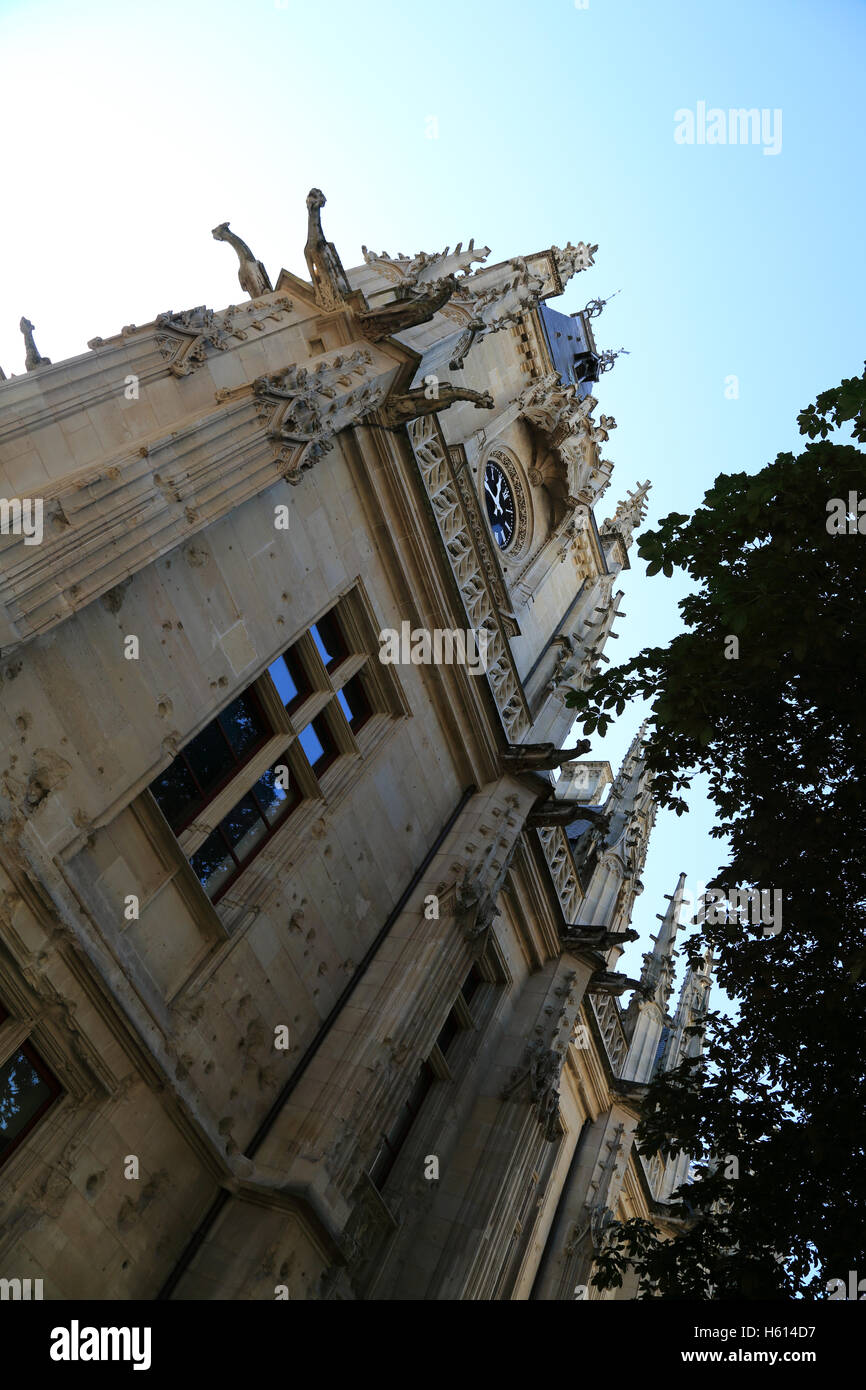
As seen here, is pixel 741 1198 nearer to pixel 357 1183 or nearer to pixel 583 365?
pixel 357 1183

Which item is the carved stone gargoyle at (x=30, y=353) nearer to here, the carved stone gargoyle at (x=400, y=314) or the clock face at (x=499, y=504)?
the carved stone gargoyle at (x=400, y=314)

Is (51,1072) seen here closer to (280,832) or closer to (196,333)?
(280,832)

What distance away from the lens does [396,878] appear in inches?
580

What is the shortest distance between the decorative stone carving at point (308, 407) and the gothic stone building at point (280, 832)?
52 mm

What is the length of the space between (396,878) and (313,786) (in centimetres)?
241

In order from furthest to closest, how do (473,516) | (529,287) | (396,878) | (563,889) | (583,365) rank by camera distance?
1. (583,365)
2. (529,287)
3. (563,889)
4. (473,516)
5. (396,878)

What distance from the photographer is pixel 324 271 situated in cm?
1559

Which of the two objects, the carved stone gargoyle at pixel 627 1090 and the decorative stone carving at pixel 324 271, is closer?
the decorative stone carving at pixel 324 271

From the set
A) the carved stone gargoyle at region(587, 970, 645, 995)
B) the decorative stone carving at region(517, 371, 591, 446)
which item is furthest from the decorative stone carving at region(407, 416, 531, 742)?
the decorative stone carving at region(517, 371, 591, 446)

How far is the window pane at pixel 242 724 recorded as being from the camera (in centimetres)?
1210

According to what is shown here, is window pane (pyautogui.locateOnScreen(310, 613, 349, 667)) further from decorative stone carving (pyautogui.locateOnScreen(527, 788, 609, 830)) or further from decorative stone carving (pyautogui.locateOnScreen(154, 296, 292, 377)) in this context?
decorative stone carving (pyautogui.locateOnScreen(527, 788, 609, 830))

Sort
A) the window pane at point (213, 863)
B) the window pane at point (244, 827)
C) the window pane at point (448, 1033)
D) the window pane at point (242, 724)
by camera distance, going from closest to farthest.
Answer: the window pane at point (213, 863) < the window pane at point (244, 827) < the window pane at point (242, 724) < the window pane at point (448, 1033)

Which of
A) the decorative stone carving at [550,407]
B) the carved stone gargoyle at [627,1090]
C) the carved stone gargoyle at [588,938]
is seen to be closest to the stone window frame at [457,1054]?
the carved stone gargoyle at [588,938]

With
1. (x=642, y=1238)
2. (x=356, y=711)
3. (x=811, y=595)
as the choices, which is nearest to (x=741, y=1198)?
(x=642, y=1238)
